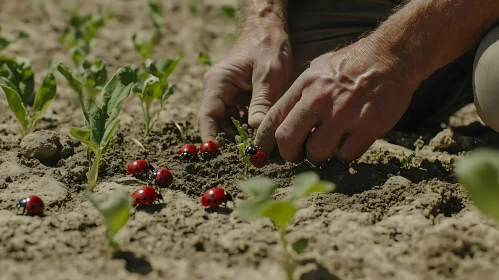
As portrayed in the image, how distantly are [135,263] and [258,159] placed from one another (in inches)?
33.8

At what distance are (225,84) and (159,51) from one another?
6.64 feet

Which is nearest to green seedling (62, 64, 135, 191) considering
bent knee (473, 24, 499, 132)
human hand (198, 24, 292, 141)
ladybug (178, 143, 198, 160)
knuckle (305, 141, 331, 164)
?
ladybug (178, 143, 198, 160)

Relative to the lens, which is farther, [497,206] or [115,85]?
[115,85]

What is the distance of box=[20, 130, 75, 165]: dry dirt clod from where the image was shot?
321cm

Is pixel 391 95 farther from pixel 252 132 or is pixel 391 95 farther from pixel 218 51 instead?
pixel 218 51

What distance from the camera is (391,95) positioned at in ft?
9.66

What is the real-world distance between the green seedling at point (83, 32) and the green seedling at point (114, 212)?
277 centimetres

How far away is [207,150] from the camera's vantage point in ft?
10.6

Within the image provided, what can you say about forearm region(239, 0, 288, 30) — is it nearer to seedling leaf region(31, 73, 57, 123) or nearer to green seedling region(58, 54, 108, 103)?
green seedling region(58, 54, 108, 103)

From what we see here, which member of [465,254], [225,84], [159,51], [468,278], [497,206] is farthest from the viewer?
[159,51]

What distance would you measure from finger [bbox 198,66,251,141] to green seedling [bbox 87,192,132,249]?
1.08m

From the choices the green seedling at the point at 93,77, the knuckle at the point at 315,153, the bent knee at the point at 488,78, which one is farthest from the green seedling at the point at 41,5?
the bent knee at the point at 488,78

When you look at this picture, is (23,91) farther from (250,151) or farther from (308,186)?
(308,186)

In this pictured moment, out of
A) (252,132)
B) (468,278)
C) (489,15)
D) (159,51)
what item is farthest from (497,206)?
(159,51)
